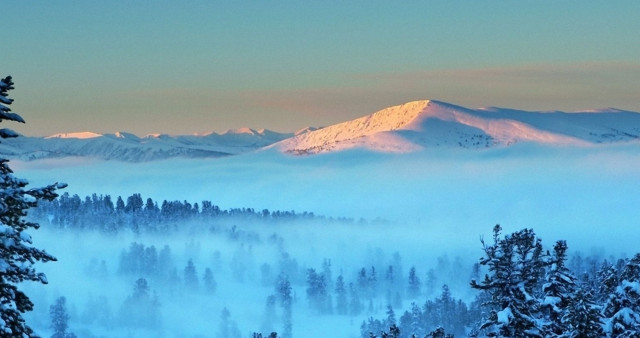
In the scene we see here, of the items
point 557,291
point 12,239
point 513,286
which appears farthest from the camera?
point 557,291

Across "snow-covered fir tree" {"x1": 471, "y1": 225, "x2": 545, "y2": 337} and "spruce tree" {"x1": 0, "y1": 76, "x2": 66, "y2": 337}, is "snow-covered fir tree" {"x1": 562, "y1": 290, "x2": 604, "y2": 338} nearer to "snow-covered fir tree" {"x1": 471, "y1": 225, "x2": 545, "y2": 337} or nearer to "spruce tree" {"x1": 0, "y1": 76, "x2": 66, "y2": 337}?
"snow-covered fir tree" {"x1": 471, "y1": 225, "x2": 545, "y2": 337}

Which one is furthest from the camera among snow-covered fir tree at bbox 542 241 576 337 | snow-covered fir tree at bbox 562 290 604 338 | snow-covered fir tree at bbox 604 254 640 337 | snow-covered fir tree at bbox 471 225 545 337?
snow-covered fir tree at bbox 542 241 576 337

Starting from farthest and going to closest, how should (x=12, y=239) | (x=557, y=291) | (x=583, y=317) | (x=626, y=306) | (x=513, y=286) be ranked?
(x=557, y=291), (x=626, y=306), (x=513, y=286), (x=583, y=317), (x=12, y=239)

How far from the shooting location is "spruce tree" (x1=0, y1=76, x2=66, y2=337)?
2225 cm

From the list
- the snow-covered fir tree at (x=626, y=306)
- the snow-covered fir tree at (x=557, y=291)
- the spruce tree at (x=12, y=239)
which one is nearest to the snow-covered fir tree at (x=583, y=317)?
the snow-covered fir tree at (x=626, y=306)

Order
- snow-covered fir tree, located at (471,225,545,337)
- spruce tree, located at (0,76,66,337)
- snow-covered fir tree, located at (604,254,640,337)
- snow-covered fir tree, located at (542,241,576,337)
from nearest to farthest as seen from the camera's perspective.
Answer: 1. spruce tree, located at (0,76,66,337)
2. snow-covered fir tree, located at (471,225,545,337)
3. snow-covered fir tree, located at (604,254,640,337)
4. snow-covered fir tree, located at (542,241,576,337)

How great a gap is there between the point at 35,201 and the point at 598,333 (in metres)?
17.6

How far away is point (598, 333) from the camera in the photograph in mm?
31219

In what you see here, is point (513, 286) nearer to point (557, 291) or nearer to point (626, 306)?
point (557, 291)

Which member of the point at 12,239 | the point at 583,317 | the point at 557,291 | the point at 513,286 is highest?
the point at 12,239

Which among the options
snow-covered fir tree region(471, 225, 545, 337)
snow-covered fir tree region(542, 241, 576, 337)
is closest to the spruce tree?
snow-covered fir tree region(471, 225, 545, 337)

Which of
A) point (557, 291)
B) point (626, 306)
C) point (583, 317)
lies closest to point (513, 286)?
point (583, 317)

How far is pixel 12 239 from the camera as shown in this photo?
73.4 feet

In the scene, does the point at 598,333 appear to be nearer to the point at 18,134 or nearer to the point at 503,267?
the point at 503,267
